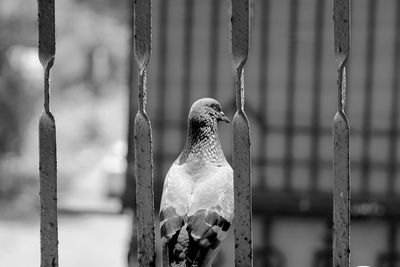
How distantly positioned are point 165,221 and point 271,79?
18.6 ft

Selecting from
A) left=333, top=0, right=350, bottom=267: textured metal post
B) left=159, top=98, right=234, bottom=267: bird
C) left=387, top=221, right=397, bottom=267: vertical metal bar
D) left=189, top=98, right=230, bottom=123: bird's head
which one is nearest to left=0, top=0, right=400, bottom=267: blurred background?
left=387, top=221, right=397, bottom=267: vertical metal bar

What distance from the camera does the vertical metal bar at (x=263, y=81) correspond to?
7945 millimetres

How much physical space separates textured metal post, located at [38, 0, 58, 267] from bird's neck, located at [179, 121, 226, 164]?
17.6 inches

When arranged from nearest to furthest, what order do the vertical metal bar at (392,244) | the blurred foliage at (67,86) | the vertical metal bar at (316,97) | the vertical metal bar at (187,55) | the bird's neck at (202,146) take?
1. the bird's neck at (202,146)
2. the vertical metal bar at (392,244)
3. the vertical metal bar at (316,97)
4. the vertical metal bar at (187,55)
5. the blurred foliage at (67,86)

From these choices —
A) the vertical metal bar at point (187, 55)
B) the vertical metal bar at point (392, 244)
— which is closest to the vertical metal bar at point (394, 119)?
the vertical metal bar at point (392, 244)

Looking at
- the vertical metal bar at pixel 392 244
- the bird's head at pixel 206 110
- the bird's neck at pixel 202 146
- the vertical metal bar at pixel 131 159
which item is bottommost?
the vertical metal bar at pixel 392 244

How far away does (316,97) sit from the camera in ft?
25.9

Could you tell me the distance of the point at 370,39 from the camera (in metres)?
7.80

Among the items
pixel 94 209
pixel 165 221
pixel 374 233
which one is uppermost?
pixel 165 221

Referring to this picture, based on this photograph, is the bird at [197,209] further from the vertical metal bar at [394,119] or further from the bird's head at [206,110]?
the vertical metal bar at [394,119]

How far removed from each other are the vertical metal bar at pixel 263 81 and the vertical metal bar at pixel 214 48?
0.40m

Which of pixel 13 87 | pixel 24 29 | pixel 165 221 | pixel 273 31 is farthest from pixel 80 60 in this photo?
pixel 165 221

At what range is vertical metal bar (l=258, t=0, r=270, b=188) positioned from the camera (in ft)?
26.1

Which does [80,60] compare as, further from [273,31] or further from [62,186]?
[273,31]
